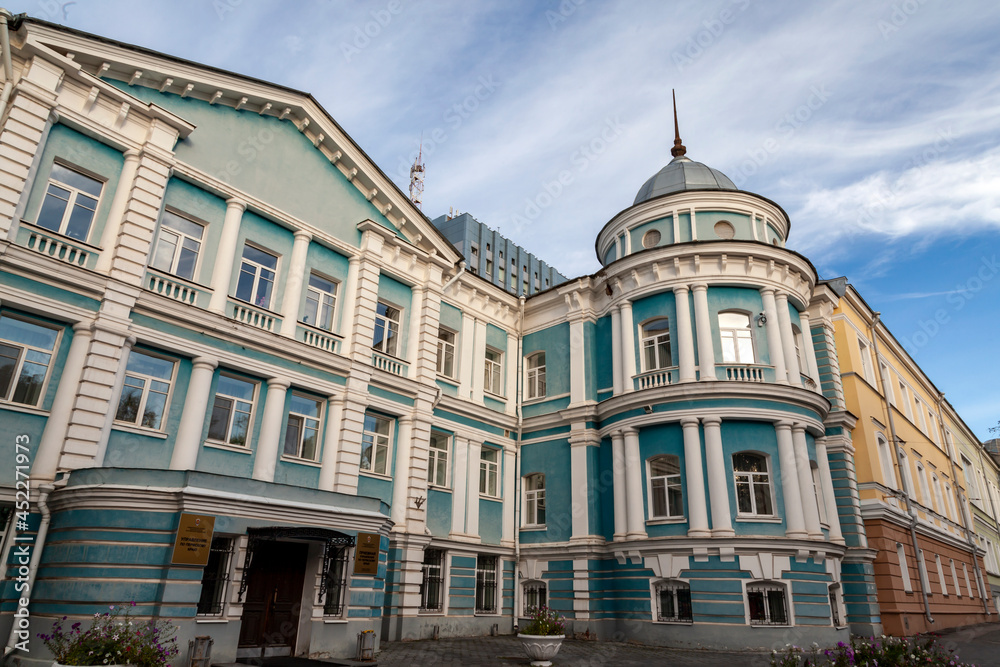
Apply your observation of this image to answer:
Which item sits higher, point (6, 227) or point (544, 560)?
point (6, 227)

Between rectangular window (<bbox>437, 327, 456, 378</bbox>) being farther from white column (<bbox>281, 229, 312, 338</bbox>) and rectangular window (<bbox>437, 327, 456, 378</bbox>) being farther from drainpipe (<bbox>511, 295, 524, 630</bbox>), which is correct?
white column (<bbox>281, 229, 312, 338</bbox>)

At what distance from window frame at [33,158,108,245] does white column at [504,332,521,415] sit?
48.5 feet

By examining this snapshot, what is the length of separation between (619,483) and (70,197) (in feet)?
55.8

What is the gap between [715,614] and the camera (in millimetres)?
17984

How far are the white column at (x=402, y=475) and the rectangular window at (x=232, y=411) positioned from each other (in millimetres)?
4803

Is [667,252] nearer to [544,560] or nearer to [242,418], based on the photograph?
[544,560]

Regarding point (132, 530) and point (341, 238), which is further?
point (341, 238)

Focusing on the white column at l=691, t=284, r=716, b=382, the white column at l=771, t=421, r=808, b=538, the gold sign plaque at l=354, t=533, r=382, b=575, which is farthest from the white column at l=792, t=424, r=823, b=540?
the gold sign plaque at l=354, t=533, r=382, b=575

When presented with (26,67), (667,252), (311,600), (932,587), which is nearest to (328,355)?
(311,600)

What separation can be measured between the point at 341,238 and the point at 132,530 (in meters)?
10.5

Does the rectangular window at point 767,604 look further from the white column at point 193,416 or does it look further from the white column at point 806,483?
A: the white column at point 193,416

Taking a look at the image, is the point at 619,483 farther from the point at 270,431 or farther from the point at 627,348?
the point at 270,431

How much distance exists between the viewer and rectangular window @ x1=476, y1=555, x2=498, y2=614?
2180 centimetres

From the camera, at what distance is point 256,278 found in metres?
17.8
